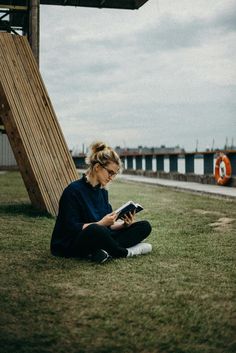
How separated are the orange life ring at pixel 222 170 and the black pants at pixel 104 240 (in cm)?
917

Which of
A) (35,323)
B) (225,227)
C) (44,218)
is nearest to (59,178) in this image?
(44,218)

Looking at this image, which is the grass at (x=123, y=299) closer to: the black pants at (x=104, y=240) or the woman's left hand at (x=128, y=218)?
the black pants at (x=104, y=240)

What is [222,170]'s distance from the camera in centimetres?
1424

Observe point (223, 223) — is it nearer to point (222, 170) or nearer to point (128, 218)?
point (128, 218)

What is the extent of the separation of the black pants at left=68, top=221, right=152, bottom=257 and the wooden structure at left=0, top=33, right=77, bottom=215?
2.95 meters

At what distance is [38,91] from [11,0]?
4122 millimetres

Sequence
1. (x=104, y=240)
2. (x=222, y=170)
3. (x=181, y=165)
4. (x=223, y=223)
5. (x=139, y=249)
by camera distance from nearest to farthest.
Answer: (x=104, y=240), (x=139, y=249), (x=223, y=223), (x=222, y=170), (x=181, y=165)

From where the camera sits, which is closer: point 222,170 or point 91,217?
point 91,217

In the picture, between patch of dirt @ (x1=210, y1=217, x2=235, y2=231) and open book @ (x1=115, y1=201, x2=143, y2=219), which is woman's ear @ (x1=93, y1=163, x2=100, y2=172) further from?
patch of dirt @ (x1=210, y1=217, x2=235, y2=231)

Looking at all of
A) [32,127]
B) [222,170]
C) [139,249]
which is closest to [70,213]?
[139,249]

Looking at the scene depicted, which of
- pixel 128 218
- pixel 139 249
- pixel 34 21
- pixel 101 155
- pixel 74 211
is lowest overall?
pixel 139 249

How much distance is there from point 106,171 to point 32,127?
368 cm

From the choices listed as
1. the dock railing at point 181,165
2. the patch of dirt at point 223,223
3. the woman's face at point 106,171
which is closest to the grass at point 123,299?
the patch of dirt at point 223,223

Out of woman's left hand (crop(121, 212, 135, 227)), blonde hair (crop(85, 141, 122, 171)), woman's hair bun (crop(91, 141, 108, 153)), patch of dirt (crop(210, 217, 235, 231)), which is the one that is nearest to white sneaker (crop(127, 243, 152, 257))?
woman's left hand (crop(121, 212, 135, 227))
